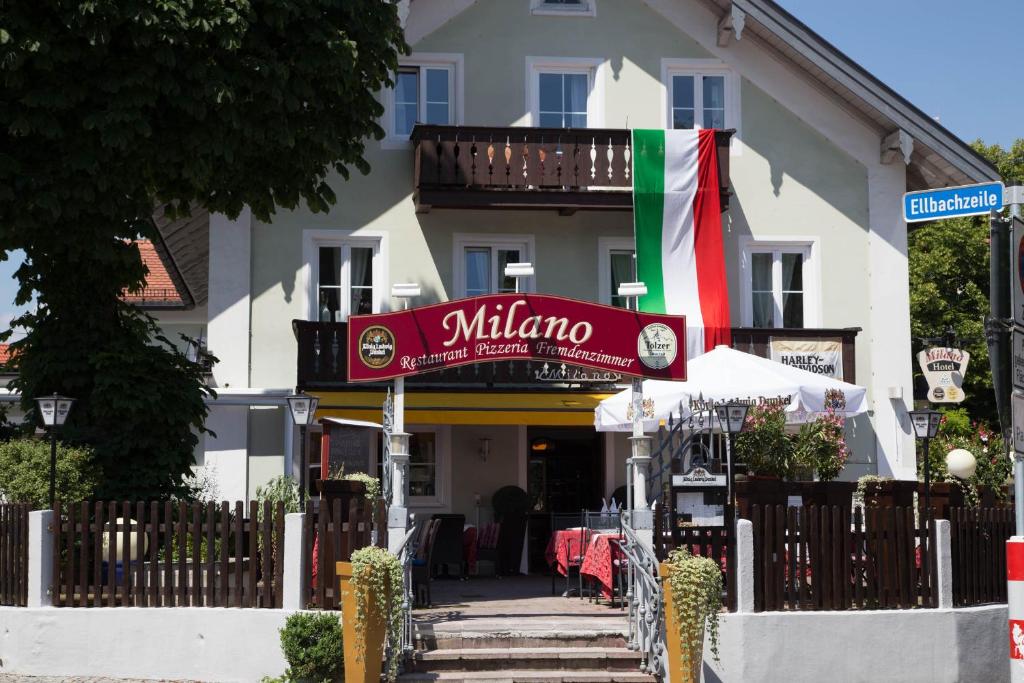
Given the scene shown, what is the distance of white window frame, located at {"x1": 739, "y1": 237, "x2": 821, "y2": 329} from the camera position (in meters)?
21.4

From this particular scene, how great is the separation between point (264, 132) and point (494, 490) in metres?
8.30

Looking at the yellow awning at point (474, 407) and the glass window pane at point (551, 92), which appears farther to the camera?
the glass window pane at point (551, 92)

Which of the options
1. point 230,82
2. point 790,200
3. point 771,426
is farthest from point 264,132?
point 790,200

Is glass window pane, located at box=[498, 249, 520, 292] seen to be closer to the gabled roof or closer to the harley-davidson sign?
the gabled roof

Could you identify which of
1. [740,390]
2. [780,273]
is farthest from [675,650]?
[780,273]

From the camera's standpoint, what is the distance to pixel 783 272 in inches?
858

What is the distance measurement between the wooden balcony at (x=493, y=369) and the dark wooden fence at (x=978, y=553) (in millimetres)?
6659

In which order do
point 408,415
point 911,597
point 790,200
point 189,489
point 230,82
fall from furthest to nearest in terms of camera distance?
point 790,200 → point 408,415 → point 189,489 → point 230,82 → point 911,597

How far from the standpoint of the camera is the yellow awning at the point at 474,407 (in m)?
19.6

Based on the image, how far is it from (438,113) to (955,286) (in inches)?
799

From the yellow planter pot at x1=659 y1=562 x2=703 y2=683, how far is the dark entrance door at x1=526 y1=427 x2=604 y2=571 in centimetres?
966

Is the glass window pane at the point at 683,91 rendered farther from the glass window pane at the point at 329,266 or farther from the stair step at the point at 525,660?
the stair step at the point at 525,660

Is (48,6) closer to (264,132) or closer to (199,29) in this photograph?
(199,29)

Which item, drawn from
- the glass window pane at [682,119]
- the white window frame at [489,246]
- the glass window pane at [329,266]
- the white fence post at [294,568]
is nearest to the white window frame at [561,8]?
the glass window pane at [682,119]
